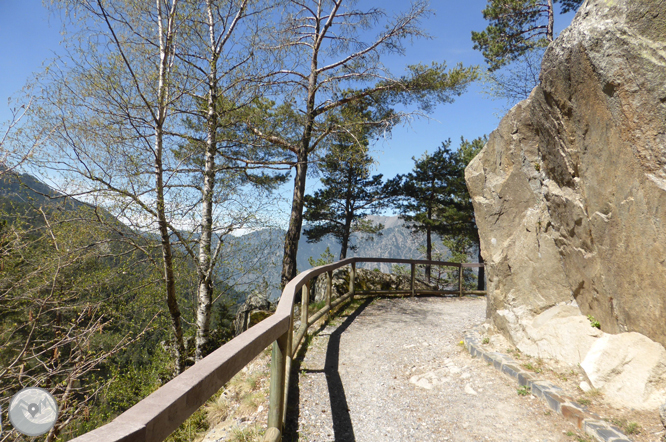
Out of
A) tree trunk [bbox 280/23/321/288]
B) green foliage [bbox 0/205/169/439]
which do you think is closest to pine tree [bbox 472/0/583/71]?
tree trunk [bbox 280/23/321/288]

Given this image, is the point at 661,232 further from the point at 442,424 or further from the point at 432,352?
the point at 432,352

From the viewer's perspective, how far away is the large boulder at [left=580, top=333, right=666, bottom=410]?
297cm

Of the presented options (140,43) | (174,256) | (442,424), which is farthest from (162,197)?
(442,424)

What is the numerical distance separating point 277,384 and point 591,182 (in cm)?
359

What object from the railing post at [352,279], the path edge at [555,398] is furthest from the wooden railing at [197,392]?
the railing post at [352,279]

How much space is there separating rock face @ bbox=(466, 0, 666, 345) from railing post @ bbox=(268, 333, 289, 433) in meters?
3.09

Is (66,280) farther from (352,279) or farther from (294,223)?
(352,279)

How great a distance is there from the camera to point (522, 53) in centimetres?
1238

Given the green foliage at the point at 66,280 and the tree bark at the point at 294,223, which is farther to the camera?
the tree bark at the point at 294,223

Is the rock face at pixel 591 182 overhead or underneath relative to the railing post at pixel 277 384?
overhead

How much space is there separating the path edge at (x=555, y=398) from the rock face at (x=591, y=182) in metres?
0.57

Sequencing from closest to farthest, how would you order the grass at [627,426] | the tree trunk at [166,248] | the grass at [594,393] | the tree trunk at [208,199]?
the grass at [627,426], the grass at [594,393], the tree trunk at [166,248], the tree trunk at [208,199]

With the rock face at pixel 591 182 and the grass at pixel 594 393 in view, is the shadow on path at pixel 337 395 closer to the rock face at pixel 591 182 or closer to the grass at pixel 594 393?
the grass at pixel 594 393

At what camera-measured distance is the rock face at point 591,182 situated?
2.99m
